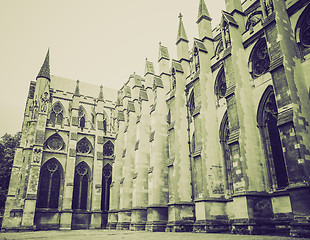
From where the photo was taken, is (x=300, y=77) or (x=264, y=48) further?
(x=264, y=48)

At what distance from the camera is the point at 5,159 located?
32.0m

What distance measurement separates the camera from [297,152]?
10.1 meters

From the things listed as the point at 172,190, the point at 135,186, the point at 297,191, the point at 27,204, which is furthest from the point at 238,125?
the point at 27,204

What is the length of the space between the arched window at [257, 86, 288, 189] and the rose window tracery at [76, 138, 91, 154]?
926 inches

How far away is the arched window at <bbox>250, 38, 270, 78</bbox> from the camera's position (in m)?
14.4

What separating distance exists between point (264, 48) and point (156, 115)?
1064 centimetres

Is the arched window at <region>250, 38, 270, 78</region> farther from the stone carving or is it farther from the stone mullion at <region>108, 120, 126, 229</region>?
the stone mullion at <region>108, 120, 126, 229</region>

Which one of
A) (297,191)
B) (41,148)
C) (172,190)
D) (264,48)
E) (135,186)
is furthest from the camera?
(41,148)

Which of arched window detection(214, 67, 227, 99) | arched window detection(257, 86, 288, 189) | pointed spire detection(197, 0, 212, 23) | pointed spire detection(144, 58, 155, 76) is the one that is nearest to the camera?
arched window detection(257, 86, 288, 189)

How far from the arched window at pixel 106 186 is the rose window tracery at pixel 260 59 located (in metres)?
23.3

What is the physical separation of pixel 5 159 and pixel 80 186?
35.3ft

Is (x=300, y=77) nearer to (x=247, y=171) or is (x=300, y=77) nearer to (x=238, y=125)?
(x=238, y=125)

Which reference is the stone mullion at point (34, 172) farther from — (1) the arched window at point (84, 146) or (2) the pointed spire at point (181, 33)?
(2) the pointed spire at point (181, 33)

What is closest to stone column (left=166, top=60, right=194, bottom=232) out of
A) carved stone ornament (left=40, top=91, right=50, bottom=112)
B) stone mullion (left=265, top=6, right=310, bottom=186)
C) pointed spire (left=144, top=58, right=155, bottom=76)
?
pointed spire (left=144, top=58, right=155, bottom=76)
